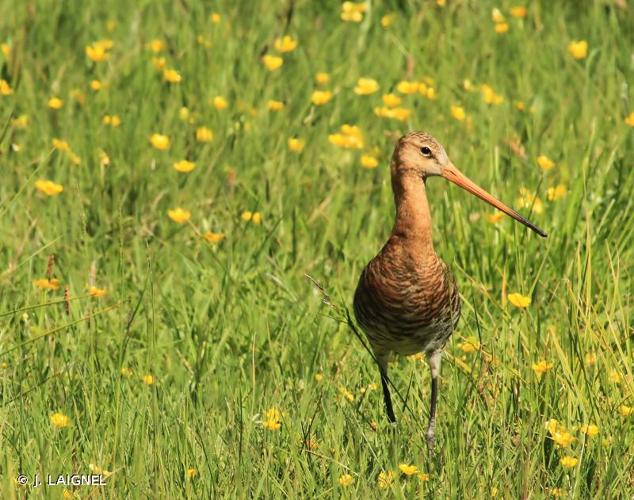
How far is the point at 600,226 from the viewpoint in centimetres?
500

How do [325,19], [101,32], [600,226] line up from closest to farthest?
[600,226] → [101,32] → [325,19]

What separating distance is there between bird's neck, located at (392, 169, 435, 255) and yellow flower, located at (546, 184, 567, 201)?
101 cm

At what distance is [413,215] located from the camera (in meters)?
4.31

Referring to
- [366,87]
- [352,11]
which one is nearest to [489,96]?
[366,87]

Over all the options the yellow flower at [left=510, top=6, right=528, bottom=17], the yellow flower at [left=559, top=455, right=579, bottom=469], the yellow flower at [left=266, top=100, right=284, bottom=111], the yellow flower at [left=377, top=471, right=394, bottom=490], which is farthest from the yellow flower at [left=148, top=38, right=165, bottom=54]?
the yellow flower at [left=559, top=455, right=579, bottom=469]

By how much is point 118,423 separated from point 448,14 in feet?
12.9

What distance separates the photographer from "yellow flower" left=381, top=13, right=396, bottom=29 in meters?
6.91

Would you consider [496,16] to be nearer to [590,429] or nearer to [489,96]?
[489,96]

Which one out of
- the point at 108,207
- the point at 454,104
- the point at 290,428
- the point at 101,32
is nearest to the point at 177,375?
the point at 290,428

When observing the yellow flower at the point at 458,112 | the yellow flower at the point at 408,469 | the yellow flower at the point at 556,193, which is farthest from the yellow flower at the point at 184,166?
the yellow flower at the point at 408,469

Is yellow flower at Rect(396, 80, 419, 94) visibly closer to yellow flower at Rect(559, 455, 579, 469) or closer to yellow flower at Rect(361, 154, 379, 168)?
yellow flower at Rect(361, 154, 379, 168)

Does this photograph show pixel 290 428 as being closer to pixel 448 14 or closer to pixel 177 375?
pixel 177 375

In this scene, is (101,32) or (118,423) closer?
(118,423)

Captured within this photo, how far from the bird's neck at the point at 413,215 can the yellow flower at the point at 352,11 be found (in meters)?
2.59
